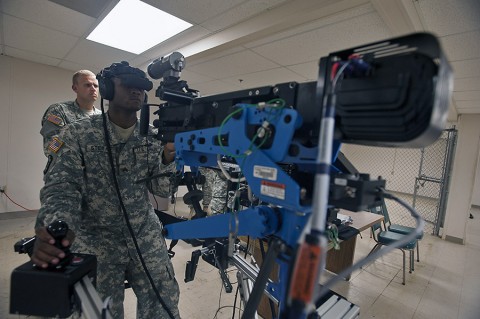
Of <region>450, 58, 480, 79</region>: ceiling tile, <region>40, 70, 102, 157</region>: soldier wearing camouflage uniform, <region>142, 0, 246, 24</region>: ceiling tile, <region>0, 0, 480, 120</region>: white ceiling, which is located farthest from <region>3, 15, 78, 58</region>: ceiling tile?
<region>450, 58, 480, 79</region>: ceiling tile

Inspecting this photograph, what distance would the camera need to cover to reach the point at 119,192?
3.86 feet

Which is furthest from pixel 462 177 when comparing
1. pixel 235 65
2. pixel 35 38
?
pixel 35 38

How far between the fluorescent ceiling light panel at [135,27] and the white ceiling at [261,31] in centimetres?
9

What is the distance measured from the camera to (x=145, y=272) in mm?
1243

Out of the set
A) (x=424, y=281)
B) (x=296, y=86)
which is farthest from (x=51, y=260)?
(x=424, y=281)

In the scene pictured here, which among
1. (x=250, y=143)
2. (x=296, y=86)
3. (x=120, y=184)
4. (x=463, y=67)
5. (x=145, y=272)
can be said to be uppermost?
(x=463, y=67)

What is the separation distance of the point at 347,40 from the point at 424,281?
2929 mm

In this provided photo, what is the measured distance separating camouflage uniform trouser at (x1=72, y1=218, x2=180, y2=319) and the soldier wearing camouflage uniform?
1.39 metres

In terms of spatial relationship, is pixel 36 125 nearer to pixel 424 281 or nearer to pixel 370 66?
pixel 370 66

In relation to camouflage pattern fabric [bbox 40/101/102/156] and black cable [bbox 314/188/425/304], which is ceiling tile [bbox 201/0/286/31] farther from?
black cable [bbox 314/188/425/304]

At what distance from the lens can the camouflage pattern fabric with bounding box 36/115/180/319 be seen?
1.17 m

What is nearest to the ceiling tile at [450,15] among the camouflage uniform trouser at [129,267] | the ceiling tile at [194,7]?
the ceiling tile at [194,7]

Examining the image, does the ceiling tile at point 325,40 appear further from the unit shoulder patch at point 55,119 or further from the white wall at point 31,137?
the white wall at point 31,137

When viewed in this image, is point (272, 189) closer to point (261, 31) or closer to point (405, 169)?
point (261, 31)
